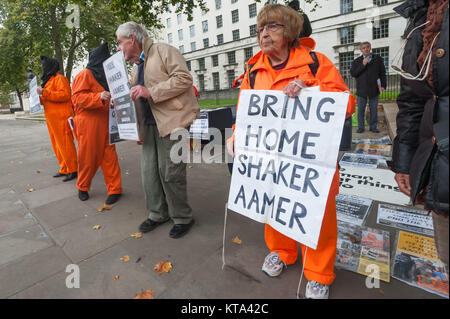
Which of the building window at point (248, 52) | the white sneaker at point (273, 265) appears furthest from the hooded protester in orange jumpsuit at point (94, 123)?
the building window at point (248, 52)

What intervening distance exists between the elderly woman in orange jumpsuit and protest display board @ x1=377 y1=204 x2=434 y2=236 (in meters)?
1.25

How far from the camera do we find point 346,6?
30.0 metres

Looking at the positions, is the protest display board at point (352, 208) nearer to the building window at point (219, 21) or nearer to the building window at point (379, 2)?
the building window at point (379, 2)

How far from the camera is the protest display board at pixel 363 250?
2.14m

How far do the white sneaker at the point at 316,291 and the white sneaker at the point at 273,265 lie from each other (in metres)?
0.30

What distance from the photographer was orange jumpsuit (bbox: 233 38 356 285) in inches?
68.5

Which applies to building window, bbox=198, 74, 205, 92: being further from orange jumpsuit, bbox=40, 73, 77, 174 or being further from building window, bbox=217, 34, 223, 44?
orange jumpsuit, bbox=40, 73, 77, 174

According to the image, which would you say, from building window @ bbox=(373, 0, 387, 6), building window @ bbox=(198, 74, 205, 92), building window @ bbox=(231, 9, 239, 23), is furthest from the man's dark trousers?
building window @ bbox=(198, 74, 205, 92)

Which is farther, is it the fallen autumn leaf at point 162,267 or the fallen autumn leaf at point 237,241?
the fallen autumn leaf at point 237,241

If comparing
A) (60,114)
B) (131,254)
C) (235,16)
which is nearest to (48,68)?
(60,114)

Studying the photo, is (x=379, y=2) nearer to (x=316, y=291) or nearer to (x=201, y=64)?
(x=201, y=64)

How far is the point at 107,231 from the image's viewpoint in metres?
3.10
